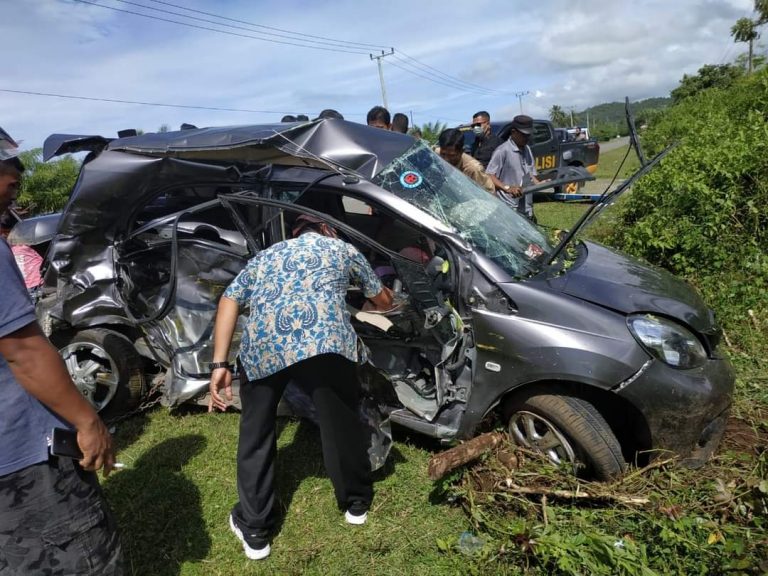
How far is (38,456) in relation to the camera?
163 cm

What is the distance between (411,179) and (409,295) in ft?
2.31

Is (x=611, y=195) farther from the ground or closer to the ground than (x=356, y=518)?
farther from the ground

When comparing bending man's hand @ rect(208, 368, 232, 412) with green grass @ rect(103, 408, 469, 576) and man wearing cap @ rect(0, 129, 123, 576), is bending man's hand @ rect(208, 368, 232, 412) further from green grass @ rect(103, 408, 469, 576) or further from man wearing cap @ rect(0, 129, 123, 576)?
green grass @ rect(103, 408, 469, 576)

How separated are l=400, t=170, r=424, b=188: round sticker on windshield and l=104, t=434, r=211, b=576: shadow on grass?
2.17 metres

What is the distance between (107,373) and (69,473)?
2.31 metres

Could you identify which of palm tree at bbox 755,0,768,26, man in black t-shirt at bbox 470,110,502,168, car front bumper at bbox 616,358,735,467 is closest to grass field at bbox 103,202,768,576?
car front bumper at bbox 616,358,735,467

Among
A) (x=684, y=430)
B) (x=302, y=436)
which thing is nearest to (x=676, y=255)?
(x=684, y=430)

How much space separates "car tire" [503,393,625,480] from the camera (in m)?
2.66

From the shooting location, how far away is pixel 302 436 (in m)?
3.65

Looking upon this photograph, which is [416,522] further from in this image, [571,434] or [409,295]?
[409,295]

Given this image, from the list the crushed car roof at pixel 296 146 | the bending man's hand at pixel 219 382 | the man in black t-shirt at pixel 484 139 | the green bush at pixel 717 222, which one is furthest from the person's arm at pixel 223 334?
the man in black t-shirt at pixel 484 139

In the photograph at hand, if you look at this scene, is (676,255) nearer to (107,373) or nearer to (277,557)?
(277,557)

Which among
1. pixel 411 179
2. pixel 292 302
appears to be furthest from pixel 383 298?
pixel 411 179

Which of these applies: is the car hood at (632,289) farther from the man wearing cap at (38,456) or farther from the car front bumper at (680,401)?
the man wearing cap at (38,456)
